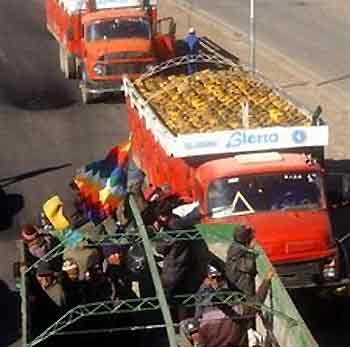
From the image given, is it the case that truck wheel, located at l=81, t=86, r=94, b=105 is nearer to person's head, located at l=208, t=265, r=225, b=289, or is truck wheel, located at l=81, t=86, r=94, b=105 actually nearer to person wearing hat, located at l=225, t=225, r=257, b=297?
person wearing hat, located at l=225, t=225, r=257, b=297

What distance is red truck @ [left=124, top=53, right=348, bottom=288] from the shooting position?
54.5 feet

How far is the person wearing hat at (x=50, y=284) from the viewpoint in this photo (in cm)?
1455

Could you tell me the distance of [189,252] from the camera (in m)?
16.0

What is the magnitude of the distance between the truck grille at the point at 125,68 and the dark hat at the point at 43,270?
50.7ft

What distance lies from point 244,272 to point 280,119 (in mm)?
4497

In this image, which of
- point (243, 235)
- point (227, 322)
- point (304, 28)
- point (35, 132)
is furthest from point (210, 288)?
point (304, 28)

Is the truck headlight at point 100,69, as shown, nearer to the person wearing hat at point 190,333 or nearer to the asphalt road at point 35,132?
the asphalt road at point 35,132

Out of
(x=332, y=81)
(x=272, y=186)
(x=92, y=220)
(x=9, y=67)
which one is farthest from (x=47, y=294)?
(x=9, y=67)

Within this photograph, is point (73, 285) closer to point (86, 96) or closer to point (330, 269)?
point (330, 269)

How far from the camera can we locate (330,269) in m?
16.8

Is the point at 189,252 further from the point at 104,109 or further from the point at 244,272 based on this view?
the point at 104,109

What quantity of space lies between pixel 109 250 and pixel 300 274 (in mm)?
2691

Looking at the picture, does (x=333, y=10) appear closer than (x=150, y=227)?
No

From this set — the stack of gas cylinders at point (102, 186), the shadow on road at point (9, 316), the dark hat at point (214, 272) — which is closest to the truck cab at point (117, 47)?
the stack of gas cylinders at point (102, 186)
